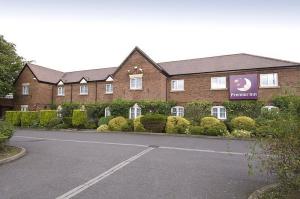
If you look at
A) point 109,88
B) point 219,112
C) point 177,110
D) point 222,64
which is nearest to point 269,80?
point 222,64

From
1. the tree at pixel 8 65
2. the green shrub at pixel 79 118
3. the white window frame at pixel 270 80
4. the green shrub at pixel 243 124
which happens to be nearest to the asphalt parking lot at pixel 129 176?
Result: the green shrub at pixel 243 124

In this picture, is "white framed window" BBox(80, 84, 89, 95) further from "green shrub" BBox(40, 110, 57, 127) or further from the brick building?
"green shrub" BBox(40, 110, 57, 127)

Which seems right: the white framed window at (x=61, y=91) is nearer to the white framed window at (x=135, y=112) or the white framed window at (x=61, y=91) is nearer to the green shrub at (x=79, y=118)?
the green shrub at (x=79, y=118)

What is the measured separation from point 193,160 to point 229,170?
79.0 inches

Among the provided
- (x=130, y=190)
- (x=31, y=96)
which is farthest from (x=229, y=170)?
(x=31, y=96)

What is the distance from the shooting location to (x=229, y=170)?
899cm

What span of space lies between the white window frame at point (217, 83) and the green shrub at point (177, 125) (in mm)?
6973

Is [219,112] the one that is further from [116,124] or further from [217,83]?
[116,124]

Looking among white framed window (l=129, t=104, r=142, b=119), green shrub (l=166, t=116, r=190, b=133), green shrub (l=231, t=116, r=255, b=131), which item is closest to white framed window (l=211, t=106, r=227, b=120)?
green shrub (l=231, t=116, r=255, b=131)

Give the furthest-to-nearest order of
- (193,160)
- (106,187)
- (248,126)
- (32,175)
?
(248,126) < (193,160) < (32,175) < (106,187)

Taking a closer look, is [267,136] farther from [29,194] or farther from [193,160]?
[29,194]

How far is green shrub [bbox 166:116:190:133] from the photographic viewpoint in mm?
21656

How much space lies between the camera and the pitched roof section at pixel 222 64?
25522 mm

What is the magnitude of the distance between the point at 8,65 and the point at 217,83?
30107 mm
